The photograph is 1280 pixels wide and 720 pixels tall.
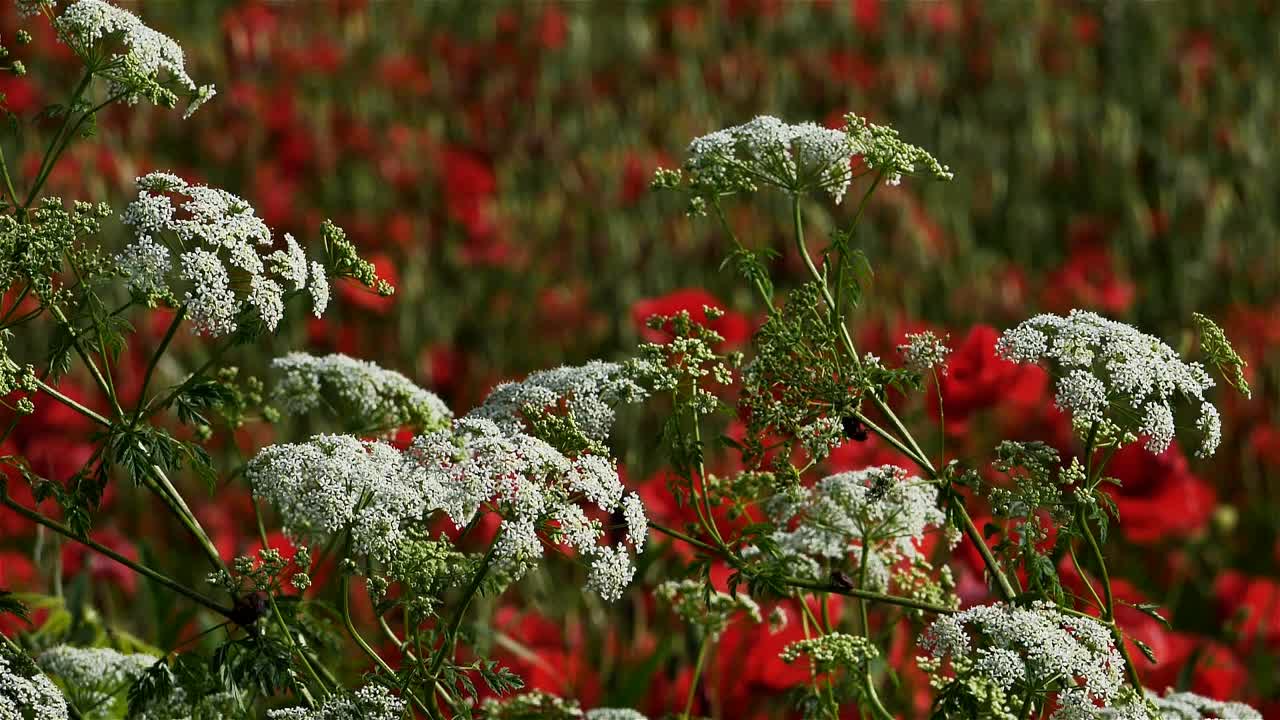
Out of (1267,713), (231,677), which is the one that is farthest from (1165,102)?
(231,677)

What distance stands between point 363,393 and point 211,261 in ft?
1.27

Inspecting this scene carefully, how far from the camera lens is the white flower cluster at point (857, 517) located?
4.76 ft

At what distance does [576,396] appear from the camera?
4.36 feet

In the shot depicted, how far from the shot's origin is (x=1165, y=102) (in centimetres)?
516

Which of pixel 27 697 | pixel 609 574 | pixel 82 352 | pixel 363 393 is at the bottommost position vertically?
Result: pixel 27 697

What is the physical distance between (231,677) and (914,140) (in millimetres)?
3915

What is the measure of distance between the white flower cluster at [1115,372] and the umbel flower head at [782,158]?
160 millimetres

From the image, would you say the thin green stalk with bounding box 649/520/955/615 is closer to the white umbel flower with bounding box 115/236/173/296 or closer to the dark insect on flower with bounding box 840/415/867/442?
the dark insect on flower with bounding box 840/415/867/442

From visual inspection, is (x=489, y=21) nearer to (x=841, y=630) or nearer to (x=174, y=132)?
(x=174, y=132)

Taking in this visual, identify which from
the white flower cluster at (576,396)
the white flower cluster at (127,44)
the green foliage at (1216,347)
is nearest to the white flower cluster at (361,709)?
the white flower cluster at (576,396)

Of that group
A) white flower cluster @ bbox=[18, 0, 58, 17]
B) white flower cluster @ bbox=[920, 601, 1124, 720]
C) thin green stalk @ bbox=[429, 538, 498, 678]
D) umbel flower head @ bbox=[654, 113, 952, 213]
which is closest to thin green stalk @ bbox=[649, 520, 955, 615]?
white flower cluster @ bbox=[920, 601, 1124, 720]

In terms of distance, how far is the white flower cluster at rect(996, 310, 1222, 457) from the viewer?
49.1 inches

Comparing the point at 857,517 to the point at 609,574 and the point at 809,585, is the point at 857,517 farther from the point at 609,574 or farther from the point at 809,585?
the point at 609,574

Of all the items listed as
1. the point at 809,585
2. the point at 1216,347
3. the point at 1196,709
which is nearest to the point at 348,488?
the point at 809,585
